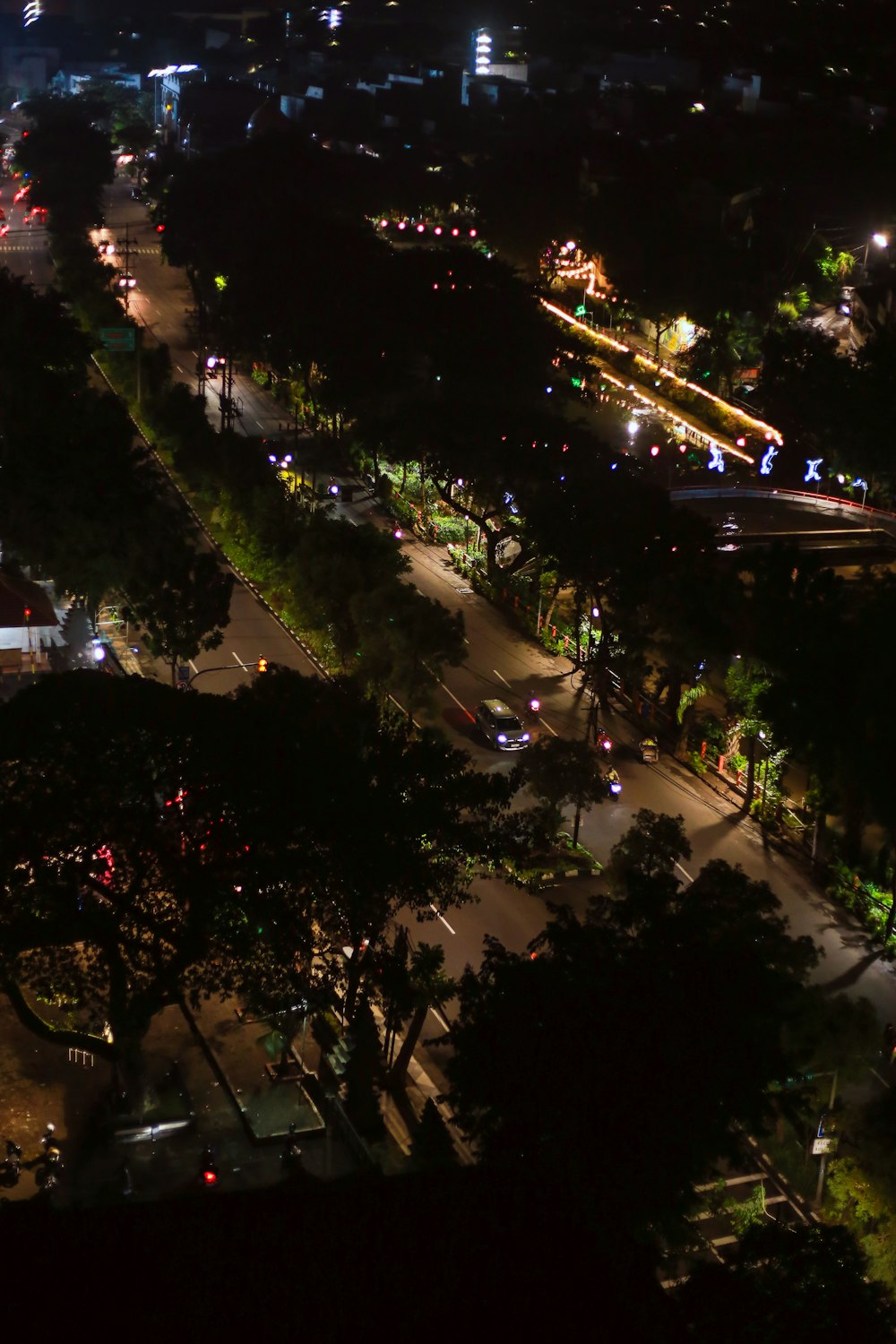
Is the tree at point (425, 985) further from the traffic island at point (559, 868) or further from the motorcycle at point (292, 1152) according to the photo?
the traffic island at point (559, 868)

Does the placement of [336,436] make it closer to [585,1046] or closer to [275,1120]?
[275,1120]

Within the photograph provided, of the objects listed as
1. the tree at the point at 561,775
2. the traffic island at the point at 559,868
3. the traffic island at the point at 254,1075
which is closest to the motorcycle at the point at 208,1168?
the traffic island at the point at 254,1075

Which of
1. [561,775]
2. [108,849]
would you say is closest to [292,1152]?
[108,849]

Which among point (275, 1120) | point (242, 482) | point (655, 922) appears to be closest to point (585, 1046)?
point (655, 922)

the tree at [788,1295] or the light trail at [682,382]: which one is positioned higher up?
the tree at [788,1295]

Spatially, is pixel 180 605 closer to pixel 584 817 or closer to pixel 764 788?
pixel 584 817

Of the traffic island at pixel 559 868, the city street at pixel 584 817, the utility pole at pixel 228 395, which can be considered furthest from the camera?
the utility pole at pixel 228 395

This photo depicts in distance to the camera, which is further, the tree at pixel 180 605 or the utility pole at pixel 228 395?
the utility pole at pixel 228 395
